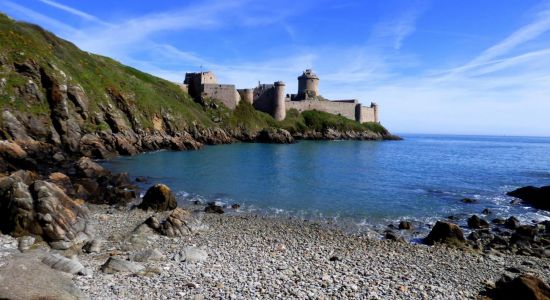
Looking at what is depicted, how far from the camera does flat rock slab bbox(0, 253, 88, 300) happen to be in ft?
33.4

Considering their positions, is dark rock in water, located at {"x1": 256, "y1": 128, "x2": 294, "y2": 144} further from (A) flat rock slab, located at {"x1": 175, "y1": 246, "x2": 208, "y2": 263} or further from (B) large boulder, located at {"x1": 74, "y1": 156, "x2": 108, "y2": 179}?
(A) flat rock slab, located at {"x1": 175, "y1": 246, "x2": 208, "y2": 263}

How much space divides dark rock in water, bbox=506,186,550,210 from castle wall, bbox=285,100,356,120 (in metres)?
92.1

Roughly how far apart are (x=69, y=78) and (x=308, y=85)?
87897 millimetres

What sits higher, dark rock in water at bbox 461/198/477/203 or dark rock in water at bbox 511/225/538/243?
dark rock in water at bbox 461/198/477/203

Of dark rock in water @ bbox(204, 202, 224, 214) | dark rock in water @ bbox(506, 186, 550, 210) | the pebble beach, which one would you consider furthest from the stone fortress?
the pebble beach

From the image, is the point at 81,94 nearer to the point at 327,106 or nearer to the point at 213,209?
the point at 213,209

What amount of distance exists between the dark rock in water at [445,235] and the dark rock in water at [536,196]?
16.9m

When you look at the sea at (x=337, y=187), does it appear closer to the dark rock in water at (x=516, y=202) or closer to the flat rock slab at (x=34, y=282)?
the dark rock in water at (x=516, y=202)

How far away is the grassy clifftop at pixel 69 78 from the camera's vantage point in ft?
171

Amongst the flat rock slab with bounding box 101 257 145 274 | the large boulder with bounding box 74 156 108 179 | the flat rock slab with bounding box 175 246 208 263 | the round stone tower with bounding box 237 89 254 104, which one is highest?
the round stone tower with bounding box 237 89 254 104

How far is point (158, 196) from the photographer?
1091 inches

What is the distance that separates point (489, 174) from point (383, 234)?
39540 millimetres

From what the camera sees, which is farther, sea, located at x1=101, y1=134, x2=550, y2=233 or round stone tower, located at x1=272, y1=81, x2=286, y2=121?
round stone tower, located at x1=272, y1=81, x2=286, y2=121

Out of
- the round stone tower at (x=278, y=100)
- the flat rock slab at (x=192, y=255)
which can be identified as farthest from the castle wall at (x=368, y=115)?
the flat rock slab at (x=192, y=255)
